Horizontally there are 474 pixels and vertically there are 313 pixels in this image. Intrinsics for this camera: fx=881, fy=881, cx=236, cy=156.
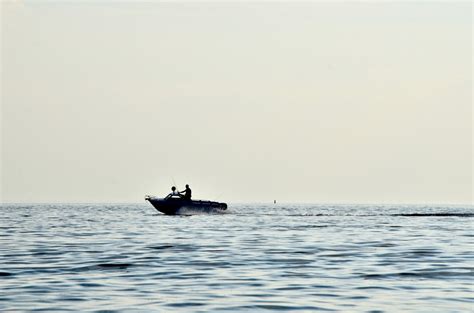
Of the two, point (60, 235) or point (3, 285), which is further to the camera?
point (60, 235)

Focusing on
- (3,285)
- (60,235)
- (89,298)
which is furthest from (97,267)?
(60,235)

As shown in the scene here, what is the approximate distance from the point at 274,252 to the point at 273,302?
14787 mm

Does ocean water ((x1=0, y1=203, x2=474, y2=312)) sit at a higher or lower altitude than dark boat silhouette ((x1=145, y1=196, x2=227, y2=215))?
lower

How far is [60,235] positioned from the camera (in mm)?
49281

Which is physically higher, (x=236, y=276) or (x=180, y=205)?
(x=180, y=205)

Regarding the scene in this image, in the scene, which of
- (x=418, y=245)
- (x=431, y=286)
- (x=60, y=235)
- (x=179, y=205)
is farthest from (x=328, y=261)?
(x=179, y=205)

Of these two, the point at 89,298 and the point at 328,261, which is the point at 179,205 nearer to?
the point at 328,261

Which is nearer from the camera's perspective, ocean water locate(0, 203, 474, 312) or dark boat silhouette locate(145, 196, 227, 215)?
ocean water locate(0, 203, 474, 312)

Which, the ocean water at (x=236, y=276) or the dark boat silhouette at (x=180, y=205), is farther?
the dark boat silhouette at (x=180, y=205)

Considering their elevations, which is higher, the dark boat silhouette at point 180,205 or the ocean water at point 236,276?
the dark boat silhouette at point 180,205

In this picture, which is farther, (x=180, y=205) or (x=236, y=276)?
(x=180, y=205)

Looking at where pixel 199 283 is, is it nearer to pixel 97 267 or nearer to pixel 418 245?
pixel 97 267

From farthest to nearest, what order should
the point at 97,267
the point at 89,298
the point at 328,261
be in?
the point at 328,261
the point at 97,267
the point at 89,298

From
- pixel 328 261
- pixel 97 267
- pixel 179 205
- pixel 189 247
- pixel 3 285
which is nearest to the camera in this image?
pixel 3 285
